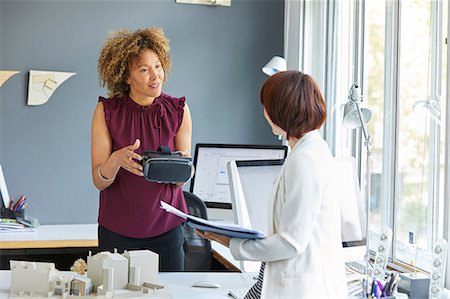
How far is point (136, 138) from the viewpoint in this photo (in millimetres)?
2486

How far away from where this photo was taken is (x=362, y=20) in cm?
354

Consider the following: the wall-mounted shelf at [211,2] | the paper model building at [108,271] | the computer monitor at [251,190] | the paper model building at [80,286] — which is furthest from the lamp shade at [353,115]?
the wall-mounted shelf at [211,2]

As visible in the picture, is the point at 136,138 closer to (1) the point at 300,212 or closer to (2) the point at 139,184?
(2) the point at 139,184

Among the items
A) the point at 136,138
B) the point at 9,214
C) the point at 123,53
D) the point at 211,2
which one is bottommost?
the point at 9,214

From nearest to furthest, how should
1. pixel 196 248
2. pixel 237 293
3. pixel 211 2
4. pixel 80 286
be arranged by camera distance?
pixel 80 286, pixel 237 293, pixel 196 248, pixel 211 2

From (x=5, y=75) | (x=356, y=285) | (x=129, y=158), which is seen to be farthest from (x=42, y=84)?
(x=356, y=285)

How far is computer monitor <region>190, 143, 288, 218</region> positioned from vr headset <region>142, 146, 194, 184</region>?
1.26 metres

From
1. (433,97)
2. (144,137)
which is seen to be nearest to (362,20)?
(433,97)

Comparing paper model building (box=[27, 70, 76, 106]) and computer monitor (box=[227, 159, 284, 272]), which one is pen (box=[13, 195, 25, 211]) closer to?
paper model building (box=[27, 70, 76, 106])

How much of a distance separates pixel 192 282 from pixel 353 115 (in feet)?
2.93

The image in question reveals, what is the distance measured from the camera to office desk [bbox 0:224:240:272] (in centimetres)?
348

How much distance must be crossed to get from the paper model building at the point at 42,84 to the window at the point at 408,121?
1.84 meters

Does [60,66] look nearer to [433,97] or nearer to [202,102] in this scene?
[202,102]

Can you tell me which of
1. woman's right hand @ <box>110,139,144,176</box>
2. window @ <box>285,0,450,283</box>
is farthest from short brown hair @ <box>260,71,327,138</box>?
window @ <box>285,0,450,283</box>
